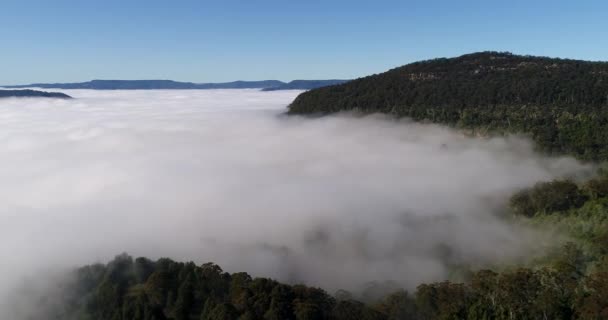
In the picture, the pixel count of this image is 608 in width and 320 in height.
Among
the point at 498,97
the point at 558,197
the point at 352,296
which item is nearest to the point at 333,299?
the point at 352,296

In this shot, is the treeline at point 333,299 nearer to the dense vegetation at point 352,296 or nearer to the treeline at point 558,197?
the dense vegetation at point 352,296

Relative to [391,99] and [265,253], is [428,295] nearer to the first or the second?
[265,253]

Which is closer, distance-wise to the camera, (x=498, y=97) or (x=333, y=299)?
(x=333, y=299)

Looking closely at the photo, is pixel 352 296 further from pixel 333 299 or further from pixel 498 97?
pixel 498 97

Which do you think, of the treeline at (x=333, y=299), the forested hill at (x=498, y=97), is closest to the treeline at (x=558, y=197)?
the treeline at (x=333, y=299)

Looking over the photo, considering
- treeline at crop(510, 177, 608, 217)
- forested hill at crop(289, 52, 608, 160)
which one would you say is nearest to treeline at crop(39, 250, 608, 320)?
treeline at crop(510, 177, 608, 217)

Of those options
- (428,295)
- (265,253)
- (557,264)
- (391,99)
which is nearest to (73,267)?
(265,253)

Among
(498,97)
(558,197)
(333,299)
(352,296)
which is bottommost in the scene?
(352,296)
